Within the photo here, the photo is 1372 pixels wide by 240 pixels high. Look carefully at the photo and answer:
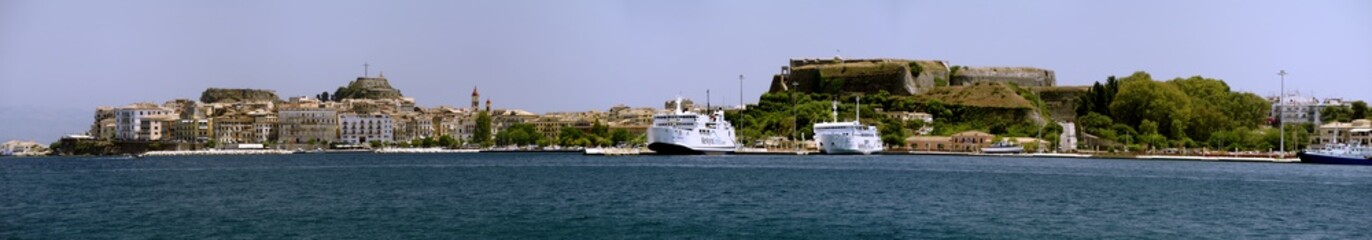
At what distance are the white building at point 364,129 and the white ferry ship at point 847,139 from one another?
4864cm

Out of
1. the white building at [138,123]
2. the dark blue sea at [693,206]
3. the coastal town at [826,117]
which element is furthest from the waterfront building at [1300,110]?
the white building at [138,123]

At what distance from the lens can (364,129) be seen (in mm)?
115125

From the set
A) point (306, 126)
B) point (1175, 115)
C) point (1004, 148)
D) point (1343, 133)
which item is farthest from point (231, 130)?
point (1343, 133)

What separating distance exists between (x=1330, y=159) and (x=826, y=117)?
117 ft

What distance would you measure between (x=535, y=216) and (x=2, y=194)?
14.8 m

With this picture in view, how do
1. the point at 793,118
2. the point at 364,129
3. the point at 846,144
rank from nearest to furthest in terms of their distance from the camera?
1. the point at 846,144
2. the point at 793,118
3. the point at 364,129

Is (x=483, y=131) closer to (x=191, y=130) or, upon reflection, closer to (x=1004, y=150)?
(x=191, y=130)

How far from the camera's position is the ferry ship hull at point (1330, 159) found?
54.2m

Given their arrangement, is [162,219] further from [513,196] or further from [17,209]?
[513,196]

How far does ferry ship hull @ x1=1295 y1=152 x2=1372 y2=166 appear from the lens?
5419 centimetres

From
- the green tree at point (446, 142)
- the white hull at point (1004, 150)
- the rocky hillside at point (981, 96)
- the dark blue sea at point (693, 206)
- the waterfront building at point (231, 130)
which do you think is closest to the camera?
the dark blue sea at point (693, 206)

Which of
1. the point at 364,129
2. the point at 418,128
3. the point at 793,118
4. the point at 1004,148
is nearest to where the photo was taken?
the point at 1004,148

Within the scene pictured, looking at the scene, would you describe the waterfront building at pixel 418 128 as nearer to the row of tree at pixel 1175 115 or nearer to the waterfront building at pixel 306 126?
the waterfront building at pixel 306 126

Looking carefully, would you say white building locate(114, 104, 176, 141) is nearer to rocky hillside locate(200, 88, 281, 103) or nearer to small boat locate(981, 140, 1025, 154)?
rocky hillside locate(200, 88, 281, 103)
